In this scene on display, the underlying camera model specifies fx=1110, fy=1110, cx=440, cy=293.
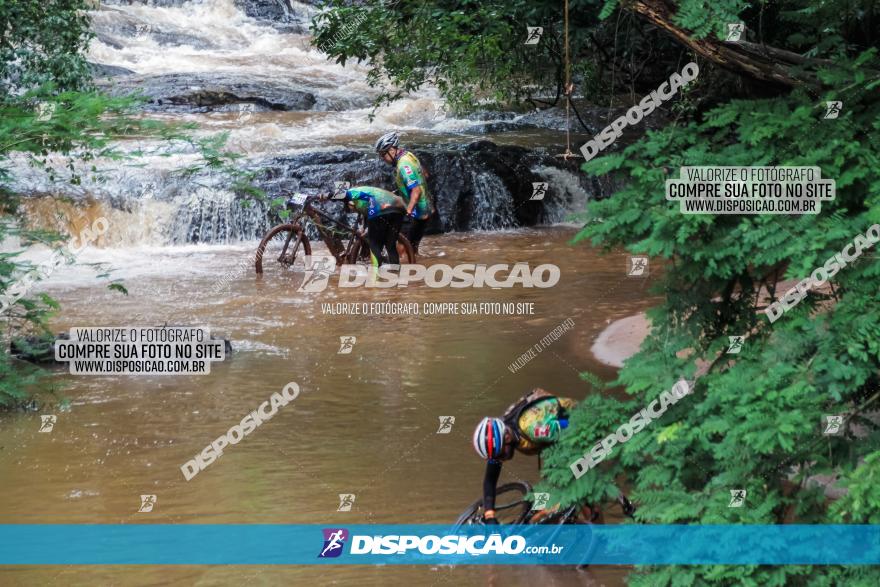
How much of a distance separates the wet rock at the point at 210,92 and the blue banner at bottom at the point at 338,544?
20998 millimetres

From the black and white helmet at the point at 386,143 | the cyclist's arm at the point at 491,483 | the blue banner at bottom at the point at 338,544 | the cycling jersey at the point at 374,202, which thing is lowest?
the blue banner at bottom at the point at 338,544

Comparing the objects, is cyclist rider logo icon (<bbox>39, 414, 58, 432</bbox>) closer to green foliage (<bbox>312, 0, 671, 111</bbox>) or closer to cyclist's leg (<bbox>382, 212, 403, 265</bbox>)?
cyclist's leg (<bbox>382, 212, 403, 265</bbox>)

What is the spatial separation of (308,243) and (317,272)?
0.82 metres

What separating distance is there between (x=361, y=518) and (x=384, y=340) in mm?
4734

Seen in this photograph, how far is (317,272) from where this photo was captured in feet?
49.9

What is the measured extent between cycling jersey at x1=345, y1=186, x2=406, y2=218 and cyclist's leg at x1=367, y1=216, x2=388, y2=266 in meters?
0.10

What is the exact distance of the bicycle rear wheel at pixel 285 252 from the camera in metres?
15.5

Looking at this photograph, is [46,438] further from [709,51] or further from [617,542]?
[709,51]

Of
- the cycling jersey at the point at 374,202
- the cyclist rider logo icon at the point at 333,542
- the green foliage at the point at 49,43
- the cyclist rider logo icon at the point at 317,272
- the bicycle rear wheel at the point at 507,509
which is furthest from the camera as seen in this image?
the cyclist rider logo icon at the point at 317,272

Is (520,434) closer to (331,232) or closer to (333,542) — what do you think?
(333,542)

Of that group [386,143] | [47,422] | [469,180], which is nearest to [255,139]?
[469,180]

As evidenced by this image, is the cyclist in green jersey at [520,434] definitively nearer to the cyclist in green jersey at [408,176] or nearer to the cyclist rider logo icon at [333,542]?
the cyclist rider logo icon at [333,542]

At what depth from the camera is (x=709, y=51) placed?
6383 mm

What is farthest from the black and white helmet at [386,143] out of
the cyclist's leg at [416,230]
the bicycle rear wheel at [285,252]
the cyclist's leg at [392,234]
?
the bicycle rear wheel at [285,252]
